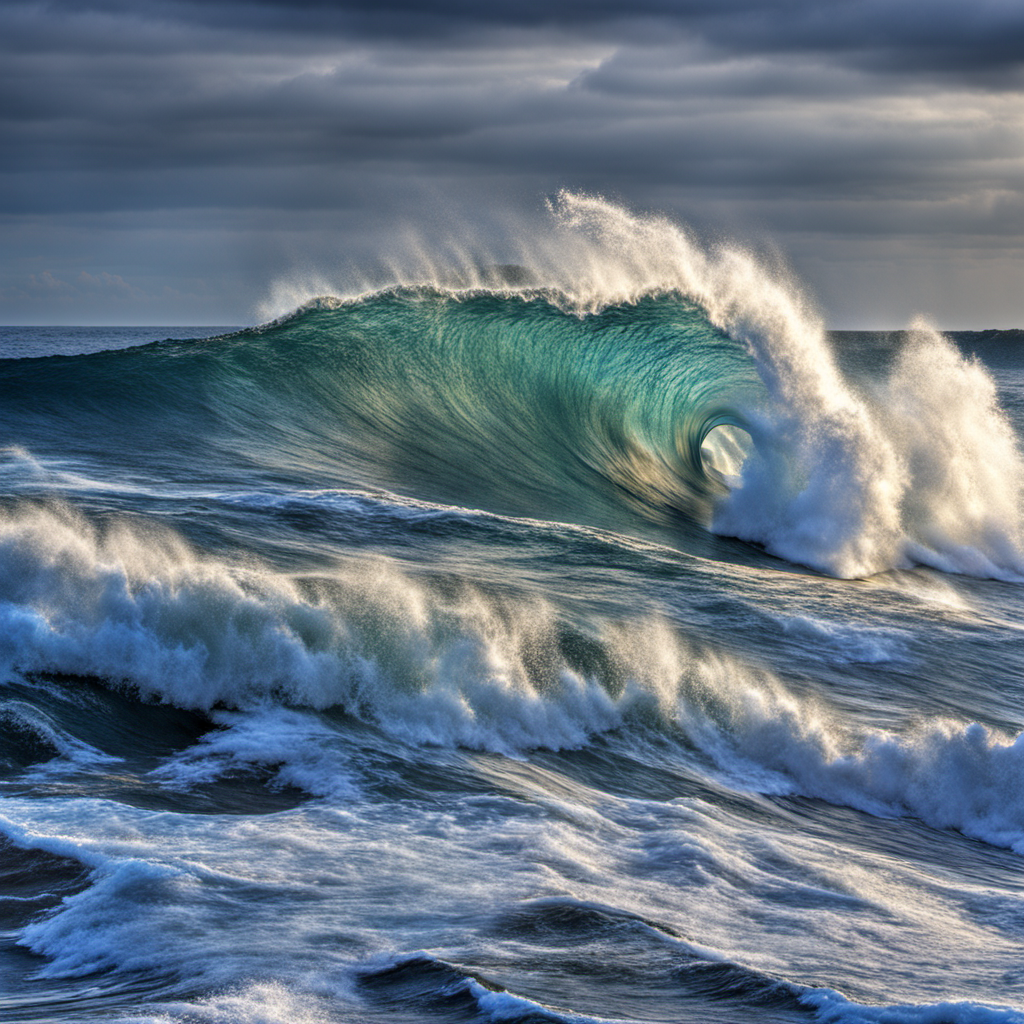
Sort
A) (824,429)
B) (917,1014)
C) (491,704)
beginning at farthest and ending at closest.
→ (824,429) → (491,704) → (917,1014)

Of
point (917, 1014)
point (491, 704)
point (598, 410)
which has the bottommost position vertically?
point (917, 1014)

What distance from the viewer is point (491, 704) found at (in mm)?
7730

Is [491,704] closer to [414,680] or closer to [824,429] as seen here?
[414,680]

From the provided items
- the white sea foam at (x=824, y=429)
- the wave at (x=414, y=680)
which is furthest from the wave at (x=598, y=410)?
the wave at (x=414, y=680)

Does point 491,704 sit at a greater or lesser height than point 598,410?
lesser

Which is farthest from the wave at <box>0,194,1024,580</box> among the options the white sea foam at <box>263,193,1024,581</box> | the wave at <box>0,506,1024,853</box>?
the wave at <box>0,506,1024,853</box>

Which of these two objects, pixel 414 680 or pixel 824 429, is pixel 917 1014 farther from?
pixel 824 429

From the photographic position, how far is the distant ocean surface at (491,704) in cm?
431

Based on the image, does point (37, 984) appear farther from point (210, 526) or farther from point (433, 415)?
point (433, 415)

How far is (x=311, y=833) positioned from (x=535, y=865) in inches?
46.4

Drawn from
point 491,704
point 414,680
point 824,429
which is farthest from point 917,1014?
point 824,429

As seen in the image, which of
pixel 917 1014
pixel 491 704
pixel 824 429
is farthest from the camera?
pixel 824 429

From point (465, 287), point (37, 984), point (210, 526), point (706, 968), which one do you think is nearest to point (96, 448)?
point (210, 526)

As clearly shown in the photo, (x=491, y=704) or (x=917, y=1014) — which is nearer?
(x=917, y=1014)
